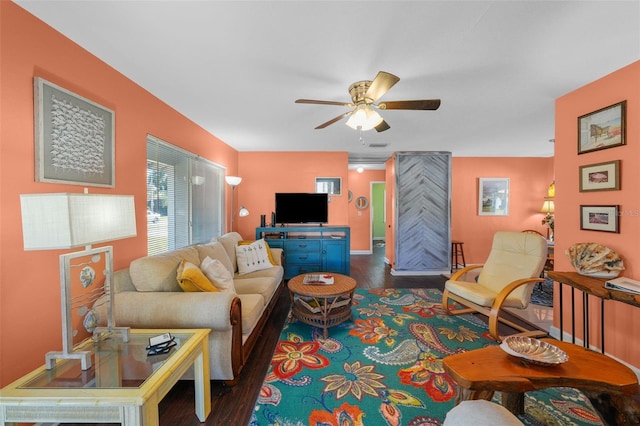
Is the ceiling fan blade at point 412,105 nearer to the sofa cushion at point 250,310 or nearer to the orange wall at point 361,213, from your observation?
the sofa cushion at point 250,310

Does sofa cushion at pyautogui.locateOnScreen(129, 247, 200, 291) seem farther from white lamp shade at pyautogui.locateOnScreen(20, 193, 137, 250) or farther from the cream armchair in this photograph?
the cream armchair

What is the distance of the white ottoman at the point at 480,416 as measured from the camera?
72 centimetres

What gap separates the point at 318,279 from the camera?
9.49 feet

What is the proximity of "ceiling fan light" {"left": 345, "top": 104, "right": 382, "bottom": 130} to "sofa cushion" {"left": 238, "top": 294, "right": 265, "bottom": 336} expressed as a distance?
185 cm

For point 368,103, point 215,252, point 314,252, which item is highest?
point 368,103

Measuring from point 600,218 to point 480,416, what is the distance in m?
2.51

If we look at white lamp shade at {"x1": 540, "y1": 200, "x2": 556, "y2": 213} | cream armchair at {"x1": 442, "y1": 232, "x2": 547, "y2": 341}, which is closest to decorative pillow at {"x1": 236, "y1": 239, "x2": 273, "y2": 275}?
cream armchair at {"x1": 442, "y1": 232, "x2": 547, "y2": 341}

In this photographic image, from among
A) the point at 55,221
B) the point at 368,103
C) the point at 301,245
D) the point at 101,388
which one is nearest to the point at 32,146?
the point at 55,221

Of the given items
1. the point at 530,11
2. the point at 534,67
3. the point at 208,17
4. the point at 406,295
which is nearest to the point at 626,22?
the point at 534,67

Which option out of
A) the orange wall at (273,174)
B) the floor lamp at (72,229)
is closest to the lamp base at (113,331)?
the floor lamp at (72,229)

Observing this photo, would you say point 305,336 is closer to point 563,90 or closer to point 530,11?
point 530,11

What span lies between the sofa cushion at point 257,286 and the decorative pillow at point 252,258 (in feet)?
0.99

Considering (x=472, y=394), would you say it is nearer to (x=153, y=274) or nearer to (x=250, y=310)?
(x=250, y=310)

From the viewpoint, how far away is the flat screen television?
4.41m
